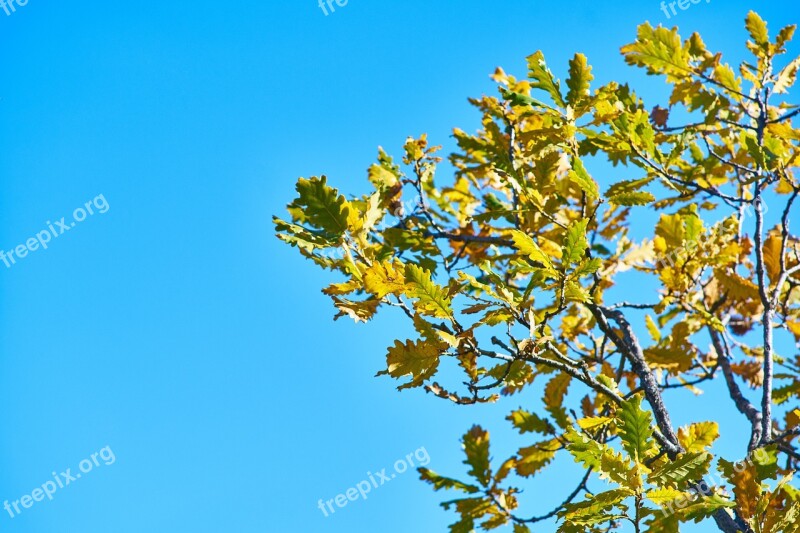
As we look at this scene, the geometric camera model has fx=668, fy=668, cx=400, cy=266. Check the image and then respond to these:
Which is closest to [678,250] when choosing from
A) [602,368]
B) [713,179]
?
[602,368]

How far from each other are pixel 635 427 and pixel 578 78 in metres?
1.34

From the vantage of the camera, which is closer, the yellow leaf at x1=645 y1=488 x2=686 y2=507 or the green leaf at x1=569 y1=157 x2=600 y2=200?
the yellow leaf at x1=645 y1=488 x2=686 y2=507

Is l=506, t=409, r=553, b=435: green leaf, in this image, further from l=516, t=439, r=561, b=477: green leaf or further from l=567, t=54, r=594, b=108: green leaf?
l=567, t=54, r=594, b=108: green leaf

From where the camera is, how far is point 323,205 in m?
2.33

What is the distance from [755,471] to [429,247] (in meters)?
1.60

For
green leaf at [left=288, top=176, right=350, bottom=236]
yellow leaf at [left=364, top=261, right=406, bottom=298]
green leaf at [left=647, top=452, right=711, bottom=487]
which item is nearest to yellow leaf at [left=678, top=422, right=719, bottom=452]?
green leaf at [left=647, top=452, right=711, bottom=487]

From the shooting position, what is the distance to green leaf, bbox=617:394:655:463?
1967mm

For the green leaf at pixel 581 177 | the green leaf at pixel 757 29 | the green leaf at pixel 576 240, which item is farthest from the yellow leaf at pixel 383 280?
the green leaf at pixel 757 29

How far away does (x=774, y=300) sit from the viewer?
279cm

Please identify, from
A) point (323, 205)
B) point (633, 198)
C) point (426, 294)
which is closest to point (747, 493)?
point (633, 198)

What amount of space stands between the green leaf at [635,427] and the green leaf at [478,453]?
1.22 meters

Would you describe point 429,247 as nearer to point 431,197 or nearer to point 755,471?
point 431,197

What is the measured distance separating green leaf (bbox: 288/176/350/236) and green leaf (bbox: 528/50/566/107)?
0.91 meters

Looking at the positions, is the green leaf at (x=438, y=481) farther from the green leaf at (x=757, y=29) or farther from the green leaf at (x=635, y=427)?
the green leaf at (x=757, y=29)
